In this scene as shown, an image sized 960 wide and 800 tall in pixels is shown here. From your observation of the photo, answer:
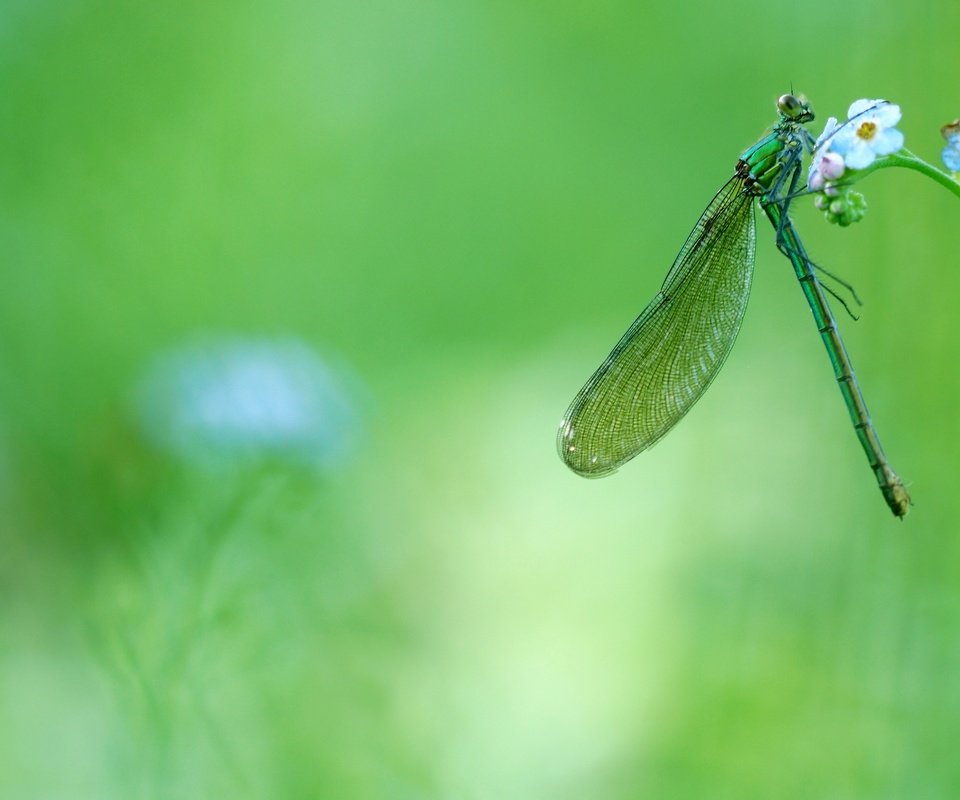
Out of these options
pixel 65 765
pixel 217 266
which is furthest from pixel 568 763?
pixel 217 266

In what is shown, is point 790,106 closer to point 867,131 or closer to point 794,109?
point 794,109

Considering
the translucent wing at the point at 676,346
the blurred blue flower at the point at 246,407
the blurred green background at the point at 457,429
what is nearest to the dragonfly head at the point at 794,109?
the translucent wing at the point at 676,346

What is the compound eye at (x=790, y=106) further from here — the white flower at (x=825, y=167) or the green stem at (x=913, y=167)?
the green stem at (x=913, y=167)

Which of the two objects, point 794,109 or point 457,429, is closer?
point 794,109

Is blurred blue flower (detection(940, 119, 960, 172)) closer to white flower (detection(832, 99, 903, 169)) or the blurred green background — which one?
white flower (detection(832, 99, 903, 169))

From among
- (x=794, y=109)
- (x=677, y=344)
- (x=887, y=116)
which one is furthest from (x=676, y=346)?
(x=887, y=116)

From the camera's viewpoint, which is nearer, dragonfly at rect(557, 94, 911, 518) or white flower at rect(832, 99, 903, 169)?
white flower at rect(832, 99, 903, 169)

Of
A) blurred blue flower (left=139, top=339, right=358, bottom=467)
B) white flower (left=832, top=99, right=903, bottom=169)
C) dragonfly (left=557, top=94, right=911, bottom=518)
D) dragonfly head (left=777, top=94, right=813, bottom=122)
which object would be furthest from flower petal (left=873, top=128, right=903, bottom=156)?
blurred blue flower (left=139, top=339, right=358, bottom=467)
